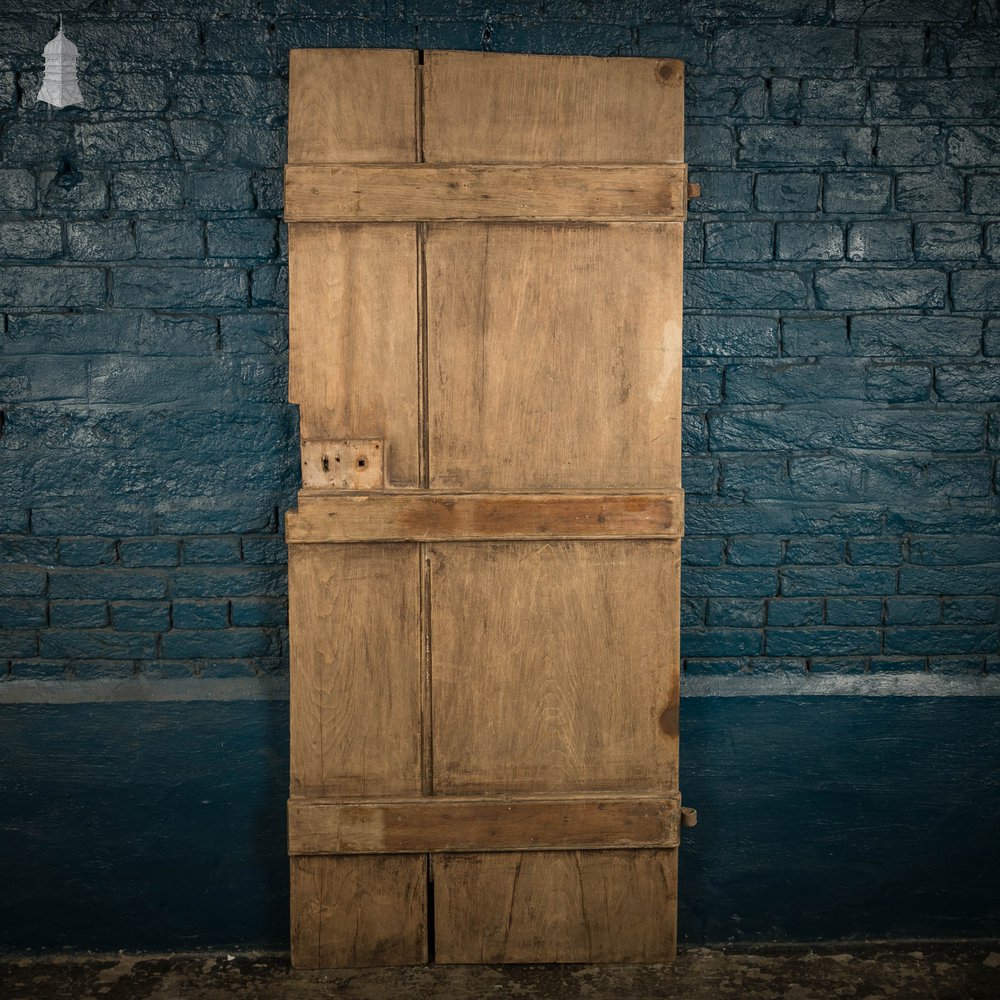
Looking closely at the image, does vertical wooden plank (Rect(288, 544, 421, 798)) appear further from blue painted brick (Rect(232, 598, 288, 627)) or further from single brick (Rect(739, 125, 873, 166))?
single brick (Rect(739, 125, 873, 166))

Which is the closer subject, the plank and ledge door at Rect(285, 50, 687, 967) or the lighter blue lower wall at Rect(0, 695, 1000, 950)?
the plank and ledge door at Rect(285, 50, 687, 967)

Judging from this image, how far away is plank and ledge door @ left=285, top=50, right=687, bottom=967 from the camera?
6.86ft

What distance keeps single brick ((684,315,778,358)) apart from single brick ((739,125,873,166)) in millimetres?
383

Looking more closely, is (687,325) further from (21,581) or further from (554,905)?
(21,581)

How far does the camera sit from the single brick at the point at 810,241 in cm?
230

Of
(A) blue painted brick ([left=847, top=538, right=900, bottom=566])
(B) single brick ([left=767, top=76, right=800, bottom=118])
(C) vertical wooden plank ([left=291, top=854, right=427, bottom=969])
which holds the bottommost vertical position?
(C) vertical wooden plank ([left=291, top=854, right=427, bottom=969])

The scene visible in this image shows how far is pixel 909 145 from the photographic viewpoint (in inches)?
90.0

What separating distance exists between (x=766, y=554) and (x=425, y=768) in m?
0.97

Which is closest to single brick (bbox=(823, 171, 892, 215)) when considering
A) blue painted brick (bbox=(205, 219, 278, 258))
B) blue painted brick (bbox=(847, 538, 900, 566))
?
blue painted brick (bbox=(847, 538, 900, 566))

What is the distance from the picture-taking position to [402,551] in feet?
7.02

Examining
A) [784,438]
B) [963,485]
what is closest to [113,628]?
[784,438]

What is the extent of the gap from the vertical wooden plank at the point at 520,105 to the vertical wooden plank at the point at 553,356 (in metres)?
0.17

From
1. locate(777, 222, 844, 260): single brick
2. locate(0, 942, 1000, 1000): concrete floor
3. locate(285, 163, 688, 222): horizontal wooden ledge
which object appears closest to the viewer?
locate(285, 163, 688, 222): horizontal wooden ledge

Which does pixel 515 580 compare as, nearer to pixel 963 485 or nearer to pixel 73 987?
pixel 963 485
